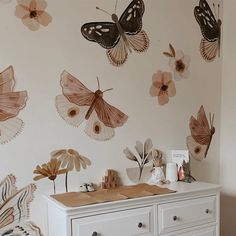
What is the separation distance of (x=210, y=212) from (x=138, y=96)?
3.10 ft

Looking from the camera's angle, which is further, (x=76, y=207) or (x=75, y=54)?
(x=75, y=54)

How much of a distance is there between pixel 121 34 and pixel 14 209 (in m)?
1.36

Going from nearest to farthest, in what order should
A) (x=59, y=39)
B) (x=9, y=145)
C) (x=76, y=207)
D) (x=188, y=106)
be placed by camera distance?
(x=76, y=207) → (x=9, y=145) → (x=59, y=39) → (x=188, y=106)

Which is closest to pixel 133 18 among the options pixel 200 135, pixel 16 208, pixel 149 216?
pixel 200 135

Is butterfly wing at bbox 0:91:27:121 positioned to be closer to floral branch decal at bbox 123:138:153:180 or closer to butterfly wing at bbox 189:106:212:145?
floral branch decal at bbox 123:138:153:180

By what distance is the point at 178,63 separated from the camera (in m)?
2.55

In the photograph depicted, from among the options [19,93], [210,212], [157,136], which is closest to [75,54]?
[19,93]

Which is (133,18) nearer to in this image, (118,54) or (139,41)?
(139,41)

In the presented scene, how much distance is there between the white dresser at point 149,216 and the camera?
171cm

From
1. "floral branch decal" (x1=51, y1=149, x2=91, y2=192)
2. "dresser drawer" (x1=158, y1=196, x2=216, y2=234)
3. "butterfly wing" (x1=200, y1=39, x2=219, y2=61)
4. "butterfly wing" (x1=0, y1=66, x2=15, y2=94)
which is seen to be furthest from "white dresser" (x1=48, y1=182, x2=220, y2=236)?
"butterfly wing" (x1=200, y1=39, x2=219, y2=61)

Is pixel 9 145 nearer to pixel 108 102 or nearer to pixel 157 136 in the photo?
pixel 108 102

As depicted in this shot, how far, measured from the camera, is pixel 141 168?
2.37 m

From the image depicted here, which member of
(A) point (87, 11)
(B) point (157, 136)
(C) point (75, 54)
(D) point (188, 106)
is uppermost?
(A) point (87, 11)

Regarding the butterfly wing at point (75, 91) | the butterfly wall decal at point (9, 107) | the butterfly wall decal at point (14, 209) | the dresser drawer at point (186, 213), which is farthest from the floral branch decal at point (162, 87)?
the butterfly wall decal at point (14, 209)
